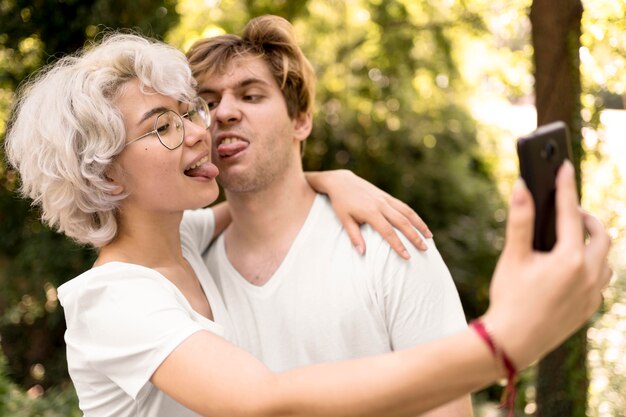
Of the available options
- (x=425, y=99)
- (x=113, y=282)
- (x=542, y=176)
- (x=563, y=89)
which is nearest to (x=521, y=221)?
(x=542, y=176)

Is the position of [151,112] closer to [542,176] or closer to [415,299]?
[415,299]

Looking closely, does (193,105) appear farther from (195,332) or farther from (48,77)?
(195,332)

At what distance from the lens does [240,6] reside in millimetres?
6133

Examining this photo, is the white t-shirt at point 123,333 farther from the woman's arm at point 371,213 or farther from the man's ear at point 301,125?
the man's ear at point 301,125

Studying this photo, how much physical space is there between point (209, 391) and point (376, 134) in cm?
598

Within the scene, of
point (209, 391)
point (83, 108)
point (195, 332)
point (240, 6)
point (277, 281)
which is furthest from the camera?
point (240, 6)

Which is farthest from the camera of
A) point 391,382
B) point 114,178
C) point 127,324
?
point 114,178

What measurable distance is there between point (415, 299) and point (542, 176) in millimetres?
1161

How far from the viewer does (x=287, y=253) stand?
8.16 ft

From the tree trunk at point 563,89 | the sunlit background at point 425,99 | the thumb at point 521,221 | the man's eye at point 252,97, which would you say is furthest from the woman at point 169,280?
the sunlit background at point 425,99

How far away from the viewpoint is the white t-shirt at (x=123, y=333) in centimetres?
166

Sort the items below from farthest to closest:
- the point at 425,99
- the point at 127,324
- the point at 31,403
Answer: the point at 425,99
the point at 31,403
the point at 127,324

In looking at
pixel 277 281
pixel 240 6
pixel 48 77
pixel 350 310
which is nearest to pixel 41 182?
pixel 48 77

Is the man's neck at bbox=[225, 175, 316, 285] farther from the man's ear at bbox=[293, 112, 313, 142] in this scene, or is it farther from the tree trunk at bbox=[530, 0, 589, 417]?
the tree trunk at bbox=[530, 0, 589, 417]
